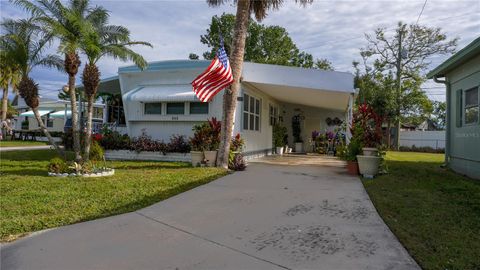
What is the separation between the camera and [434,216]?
568 centimetres

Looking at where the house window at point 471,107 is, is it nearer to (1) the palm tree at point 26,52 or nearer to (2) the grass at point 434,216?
(2) the grass at point 434,216

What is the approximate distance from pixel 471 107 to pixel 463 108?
0.61 m

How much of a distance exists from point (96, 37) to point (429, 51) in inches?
1227

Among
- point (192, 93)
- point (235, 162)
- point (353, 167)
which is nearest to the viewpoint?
point (353, 167)

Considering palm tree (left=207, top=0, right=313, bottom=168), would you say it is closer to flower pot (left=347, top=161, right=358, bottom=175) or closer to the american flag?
the american flag

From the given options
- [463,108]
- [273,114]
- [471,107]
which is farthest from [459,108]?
[273,114]

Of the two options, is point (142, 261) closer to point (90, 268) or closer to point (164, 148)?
point (90, 268)

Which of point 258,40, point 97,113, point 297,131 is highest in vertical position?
point 258,40

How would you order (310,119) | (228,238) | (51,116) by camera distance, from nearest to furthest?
1. (228,238)
2. (310,119)
3. (51,116)

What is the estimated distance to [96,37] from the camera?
10.6 m

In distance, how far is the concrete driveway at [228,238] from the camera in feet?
13.4

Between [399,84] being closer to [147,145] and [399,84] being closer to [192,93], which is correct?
[192,93]

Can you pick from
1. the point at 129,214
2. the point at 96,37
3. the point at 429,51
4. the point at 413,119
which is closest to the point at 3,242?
the point at 129,214

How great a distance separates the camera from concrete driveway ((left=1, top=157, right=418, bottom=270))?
4078 mm
